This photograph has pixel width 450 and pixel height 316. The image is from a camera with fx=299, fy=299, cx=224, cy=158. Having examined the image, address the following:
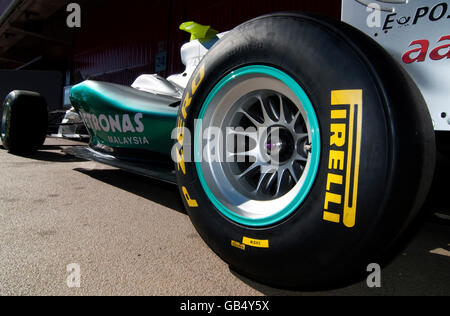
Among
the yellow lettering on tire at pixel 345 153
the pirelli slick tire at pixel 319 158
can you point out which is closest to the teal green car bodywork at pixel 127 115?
the pirelli slick tire at pixel 319 158

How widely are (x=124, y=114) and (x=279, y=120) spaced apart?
1.15m

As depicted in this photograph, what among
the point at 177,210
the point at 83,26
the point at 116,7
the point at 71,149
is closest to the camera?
the point at 177,210

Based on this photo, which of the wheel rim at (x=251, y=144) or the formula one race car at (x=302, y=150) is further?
the wheel rim at (x=251, y=144)

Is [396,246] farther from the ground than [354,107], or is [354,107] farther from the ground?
[354,107]

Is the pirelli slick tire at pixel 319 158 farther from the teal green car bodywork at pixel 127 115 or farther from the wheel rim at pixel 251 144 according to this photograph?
the teal green car bodywork at pixel 127 115

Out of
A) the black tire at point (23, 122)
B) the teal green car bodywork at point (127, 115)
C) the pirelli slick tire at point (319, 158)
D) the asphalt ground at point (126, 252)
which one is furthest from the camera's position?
the black tire at point (23, 122)

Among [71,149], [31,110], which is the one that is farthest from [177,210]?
[31,110]

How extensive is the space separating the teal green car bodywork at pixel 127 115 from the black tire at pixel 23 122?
1520 millimetres

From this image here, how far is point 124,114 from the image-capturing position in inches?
73.8

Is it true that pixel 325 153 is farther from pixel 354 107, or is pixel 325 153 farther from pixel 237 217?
pixel 237 217

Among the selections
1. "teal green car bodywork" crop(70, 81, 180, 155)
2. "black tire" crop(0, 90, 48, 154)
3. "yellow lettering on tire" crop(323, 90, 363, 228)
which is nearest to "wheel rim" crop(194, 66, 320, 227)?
"yellow lettering on tire" crop(323, 90, 363, 228)

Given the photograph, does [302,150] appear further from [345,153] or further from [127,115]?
[127,115]

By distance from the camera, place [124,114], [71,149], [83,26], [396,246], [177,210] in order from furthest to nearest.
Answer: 1. [83,26]
2. [71,149]
3. [124,114]
4. [177,210]
5. [396,246]

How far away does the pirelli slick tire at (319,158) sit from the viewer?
2.28ft
